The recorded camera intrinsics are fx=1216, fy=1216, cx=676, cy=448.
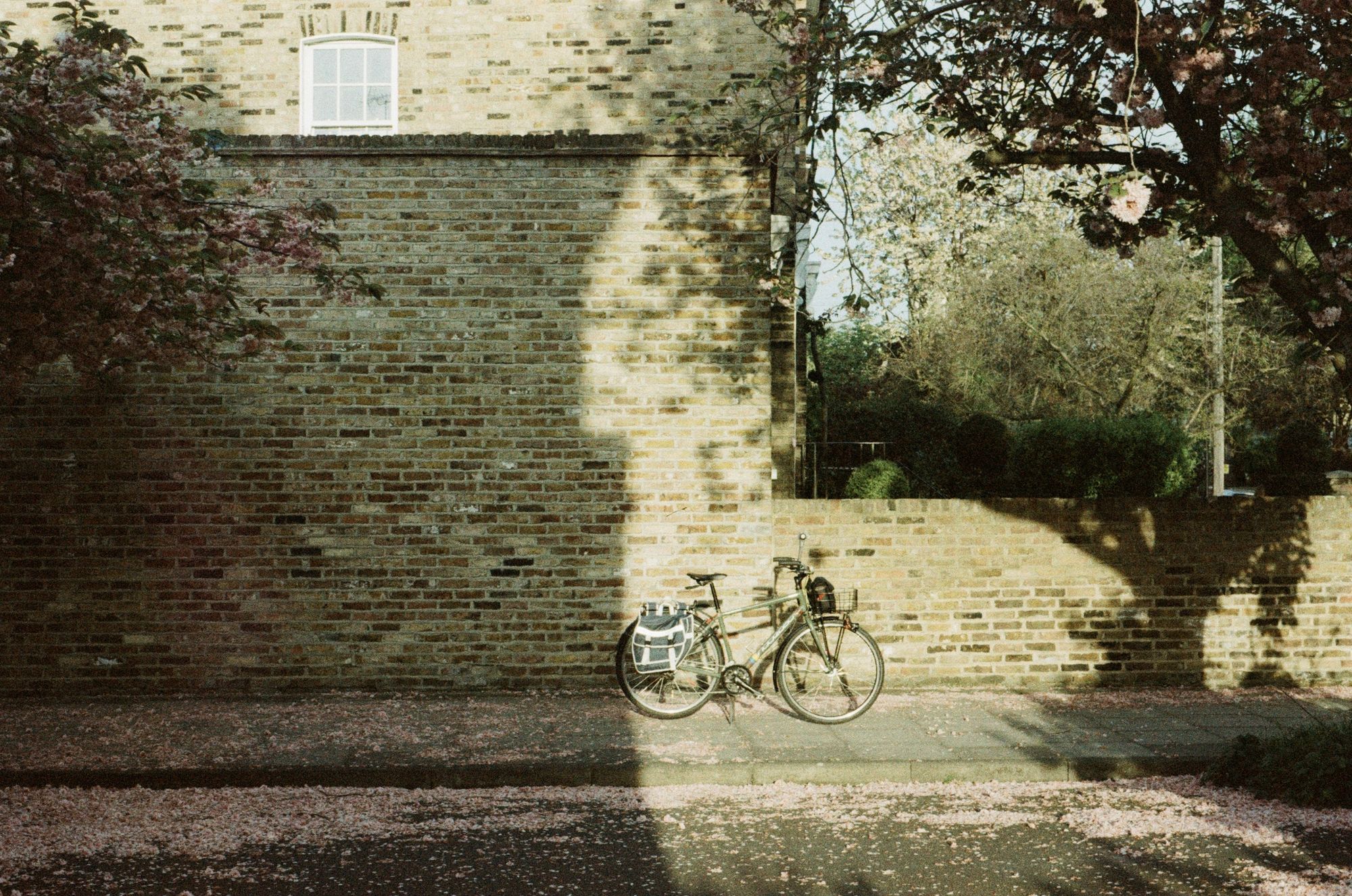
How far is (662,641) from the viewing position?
8.51 m

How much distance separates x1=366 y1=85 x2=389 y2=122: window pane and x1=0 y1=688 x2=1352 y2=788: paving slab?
19.1ft

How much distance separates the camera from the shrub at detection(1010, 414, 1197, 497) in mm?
16406

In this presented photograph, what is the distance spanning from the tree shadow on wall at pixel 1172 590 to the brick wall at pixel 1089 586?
0.04 ft

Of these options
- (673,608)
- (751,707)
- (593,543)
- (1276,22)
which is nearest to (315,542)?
(593,543)

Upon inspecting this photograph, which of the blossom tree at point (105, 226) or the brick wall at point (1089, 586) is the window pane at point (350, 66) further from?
the brick wall at point (1089, 586)

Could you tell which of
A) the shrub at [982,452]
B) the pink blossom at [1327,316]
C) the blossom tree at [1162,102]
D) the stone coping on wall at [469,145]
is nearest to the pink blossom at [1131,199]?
the blossom tree at [1162,102]

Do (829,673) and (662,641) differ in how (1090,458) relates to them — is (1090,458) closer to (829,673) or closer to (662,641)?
(829,673)

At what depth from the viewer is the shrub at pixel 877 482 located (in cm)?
1389

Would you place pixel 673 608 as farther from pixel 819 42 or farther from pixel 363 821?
pixel 819 42

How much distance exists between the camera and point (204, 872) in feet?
17.2

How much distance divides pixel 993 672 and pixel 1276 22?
500 centimetres

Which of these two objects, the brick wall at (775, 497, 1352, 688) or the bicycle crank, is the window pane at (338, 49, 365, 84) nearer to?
the brick wall at (775, 497, 1352, 688)

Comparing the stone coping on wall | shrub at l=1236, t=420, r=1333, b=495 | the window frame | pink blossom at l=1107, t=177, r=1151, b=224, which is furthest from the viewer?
shrub at l=1236, t=420, r=1333, b=495

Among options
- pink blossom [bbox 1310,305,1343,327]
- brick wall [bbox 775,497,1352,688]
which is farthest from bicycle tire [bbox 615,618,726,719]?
pink blossom [bbox 1310,305,1343,327]
